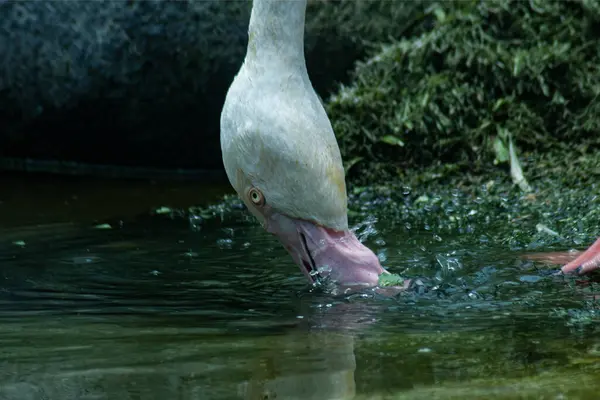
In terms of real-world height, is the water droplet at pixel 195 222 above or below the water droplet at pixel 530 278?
above

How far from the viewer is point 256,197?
11.6 ft

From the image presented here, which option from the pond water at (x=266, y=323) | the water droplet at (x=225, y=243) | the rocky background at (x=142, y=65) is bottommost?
the pond water at (x=266, y=323)

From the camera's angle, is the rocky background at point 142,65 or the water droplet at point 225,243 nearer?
the water droplet at point 225,243

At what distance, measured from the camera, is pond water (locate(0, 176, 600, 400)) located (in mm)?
2291

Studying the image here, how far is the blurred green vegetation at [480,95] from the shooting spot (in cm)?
624

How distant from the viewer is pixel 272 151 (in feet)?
11.3

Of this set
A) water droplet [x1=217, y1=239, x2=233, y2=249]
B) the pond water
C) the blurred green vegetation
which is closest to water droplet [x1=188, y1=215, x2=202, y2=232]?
the pond water

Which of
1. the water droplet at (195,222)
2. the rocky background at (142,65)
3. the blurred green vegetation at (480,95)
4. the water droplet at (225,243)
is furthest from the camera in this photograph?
the rocky background at (142,65)

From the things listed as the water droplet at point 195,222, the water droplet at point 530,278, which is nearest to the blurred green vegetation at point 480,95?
the water droplet at point 195,222

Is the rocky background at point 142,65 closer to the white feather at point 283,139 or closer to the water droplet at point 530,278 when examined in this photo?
the white feather at point 283,139

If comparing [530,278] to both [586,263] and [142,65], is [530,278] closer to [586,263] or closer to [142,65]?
[586,263]

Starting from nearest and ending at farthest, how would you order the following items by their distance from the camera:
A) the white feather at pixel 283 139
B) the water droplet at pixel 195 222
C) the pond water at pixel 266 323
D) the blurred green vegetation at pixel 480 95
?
1. the pond water at pixel 266 323
2. the white feather at pixel 283 139
3. the water droplet at pixel 195 222
4. the blurred green vegetation at pixel 480 95

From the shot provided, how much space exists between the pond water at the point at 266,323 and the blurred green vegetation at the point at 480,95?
1414 mm

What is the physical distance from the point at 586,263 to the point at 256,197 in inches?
42.9
